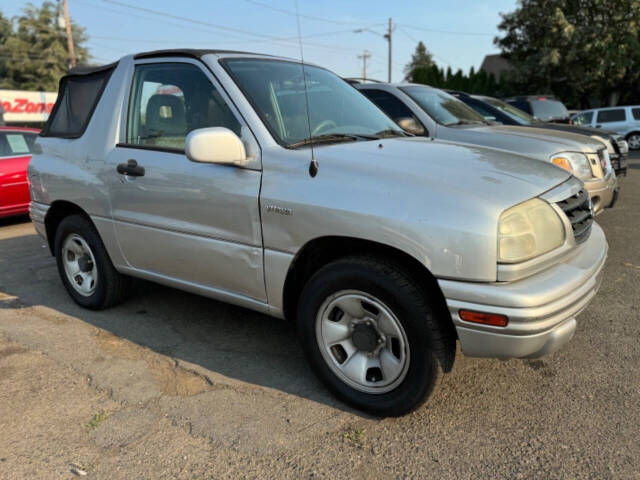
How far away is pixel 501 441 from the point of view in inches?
96.3

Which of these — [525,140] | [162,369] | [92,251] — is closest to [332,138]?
[162,369]

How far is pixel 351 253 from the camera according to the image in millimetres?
2666

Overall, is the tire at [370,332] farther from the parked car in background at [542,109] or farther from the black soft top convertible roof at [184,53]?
the parked car in background at [542,109]

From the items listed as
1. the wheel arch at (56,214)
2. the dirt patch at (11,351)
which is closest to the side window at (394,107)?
the wheel arch at (56,214)

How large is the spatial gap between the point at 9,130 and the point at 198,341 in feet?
21.4

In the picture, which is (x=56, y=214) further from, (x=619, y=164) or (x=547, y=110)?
(x=547, y=110)

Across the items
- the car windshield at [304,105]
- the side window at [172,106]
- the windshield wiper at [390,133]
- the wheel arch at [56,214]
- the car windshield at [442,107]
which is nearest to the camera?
the car windshield at [304,105]

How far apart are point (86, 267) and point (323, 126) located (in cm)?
232

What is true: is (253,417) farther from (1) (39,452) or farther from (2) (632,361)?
(2) (632,361)

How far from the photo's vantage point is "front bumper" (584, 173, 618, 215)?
531 centimetres

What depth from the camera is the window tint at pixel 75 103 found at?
3.88 m

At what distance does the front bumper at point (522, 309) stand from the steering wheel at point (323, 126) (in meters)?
1.28

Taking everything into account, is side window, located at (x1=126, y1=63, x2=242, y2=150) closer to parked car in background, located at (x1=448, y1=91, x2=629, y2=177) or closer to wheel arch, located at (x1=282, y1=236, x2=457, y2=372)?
wheel arch, located at (x1=282, y1=236, x2=457, y2=372)

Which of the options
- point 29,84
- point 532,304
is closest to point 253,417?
point 532,304
